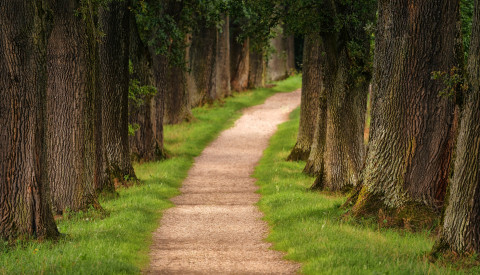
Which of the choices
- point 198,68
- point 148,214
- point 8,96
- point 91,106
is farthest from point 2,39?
point 198,68

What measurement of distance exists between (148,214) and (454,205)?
6.38 meters

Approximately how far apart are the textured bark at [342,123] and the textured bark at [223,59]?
69.7ft

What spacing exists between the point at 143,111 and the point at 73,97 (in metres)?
8.00

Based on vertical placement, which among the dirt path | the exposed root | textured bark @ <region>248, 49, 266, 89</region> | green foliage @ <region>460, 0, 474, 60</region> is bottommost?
the dirt path

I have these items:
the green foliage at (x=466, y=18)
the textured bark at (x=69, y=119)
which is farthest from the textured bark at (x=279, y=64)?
the textured bark at (x=69, y=119)

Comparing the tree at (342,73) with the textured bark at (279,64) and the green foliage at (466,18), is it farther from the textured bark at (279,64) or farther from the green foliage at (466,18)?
the textured bark at (279,64)

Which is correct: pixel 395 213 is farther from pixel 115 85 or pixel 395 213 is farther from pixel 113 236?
pixel 115 85

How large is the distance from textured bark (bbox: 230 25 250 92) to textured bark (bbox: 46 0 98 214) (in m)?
29.7

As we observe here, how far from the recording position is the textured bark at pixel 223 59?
37031 millimetres

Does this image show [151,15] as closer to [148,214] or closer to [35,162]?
[148,214]

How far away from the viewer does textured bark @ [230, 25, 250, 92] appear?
42631 mm

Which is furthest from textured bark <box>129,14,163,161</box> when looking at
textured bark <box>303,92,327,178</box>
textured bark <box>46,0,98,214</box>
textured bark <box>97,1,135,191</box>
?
textured bark <box>46,0,98,214</box>

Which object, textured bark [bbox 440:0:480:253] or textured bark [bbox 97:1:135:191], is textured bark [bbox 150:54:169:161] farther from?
textured bark [bbox 440:0:480:253]

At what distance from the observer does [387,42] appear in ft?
37.6
